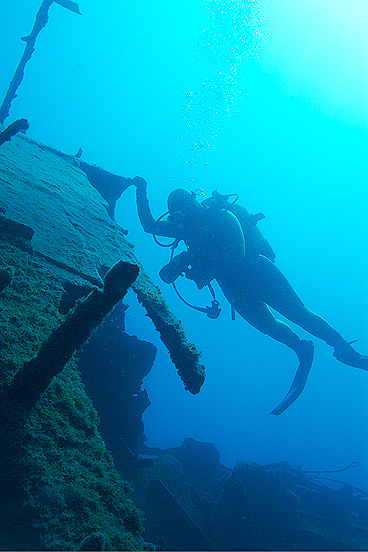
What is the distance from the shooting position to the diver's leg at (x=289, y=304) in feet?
32.0

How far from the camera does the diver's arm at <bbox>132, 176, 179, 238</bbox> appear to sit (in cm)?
922

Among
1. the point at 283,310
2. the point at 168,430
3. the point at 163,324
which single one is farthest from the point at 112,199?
the point at 168,430

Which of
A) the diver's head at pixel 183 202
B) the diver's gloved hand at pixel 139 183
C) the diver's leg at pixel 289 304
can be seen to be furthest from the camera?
the diver's leg at pixel 289 304

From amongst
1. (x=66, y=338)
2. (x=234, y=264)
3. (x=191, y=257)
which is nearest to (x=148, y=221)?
(x=191, y=257)

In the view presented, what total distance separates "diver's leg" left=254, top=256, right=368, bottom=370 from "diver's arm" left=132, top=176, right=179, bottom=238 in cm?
284

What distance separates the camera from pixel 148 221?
9.42m

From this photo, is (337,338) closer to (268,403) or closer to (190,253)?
(190,253)

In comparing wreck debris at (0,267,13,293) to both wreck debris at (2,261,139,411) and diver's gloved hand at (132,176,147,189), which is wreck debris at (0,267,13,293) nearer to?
wreck debris at (2,261,139,411)

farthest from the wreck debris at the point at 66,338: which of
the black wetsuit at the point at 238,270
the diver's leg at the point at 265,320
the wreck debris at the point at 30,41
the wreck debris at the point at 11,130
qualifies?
the wreck debris at the point at 30,41

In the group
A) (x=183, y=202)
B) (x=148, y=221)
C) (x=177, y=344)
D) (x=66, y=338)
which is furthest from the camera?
(x=148, y=221)

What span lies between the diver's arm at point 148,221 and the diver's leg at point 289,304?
9.30 feet

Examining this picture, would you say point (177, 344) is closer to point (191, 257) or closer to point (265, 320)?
point (191, 257)

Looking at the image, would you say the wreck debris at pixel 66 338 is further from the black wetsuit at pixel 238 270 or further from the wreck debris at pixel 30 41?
the wreck debris at pixel 30 41

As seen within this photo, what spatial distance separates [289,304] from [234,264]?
259 centimetres
